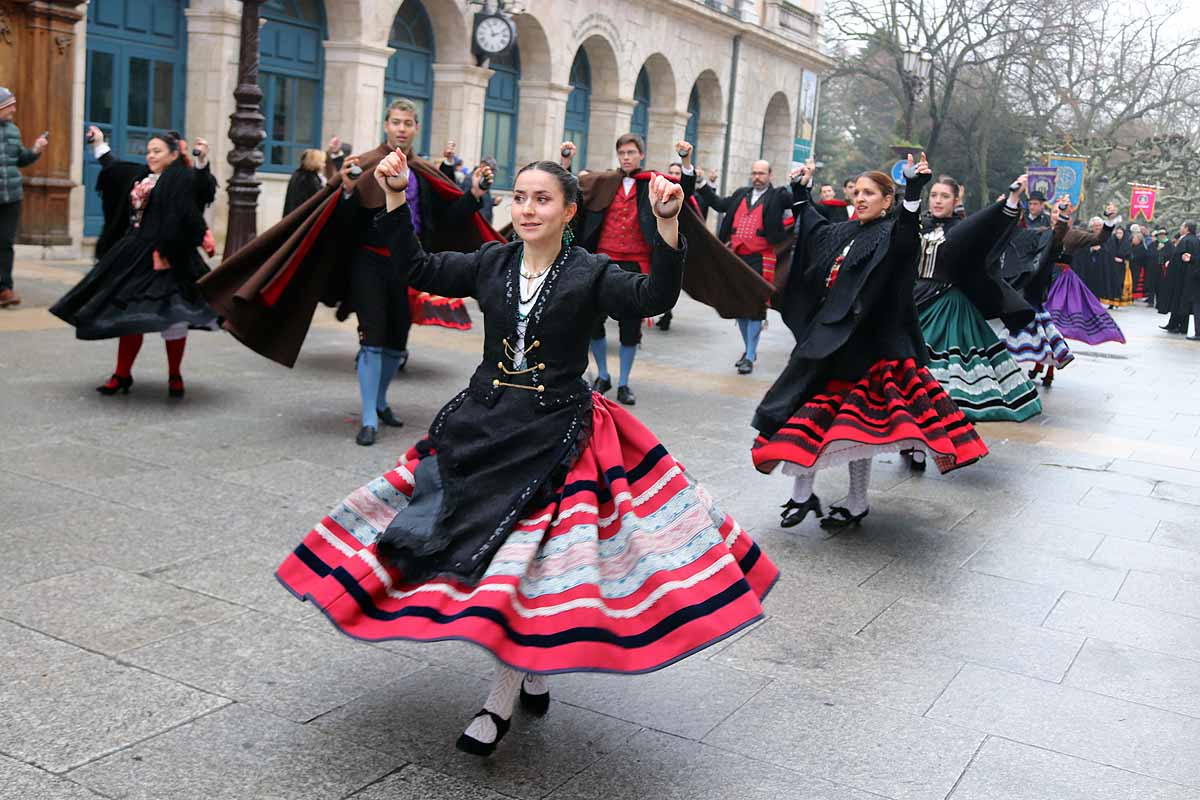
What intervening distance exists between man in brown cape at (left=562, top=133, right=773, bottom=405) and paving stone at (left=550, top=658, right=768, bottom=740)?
17.1 ft

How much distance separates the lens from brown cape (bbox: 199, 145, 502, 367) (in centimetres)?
768

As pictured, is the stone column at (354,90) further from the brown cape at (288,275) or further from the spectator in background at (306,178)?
the brown cape at (288,275)

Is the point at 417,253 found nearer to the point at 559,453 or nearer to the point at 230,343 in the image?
the point at 559,453

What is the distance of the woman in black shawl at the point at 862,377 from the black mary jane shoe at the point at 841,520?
0.02 metres

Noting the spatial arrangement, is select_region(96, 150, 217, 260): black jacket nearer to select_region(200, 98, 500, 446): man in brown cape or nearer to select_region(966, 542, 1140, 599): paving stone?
select_region(200, 98, 500, 446): man in brown cape

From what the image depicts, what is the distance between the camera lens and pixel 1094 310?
14.8 metres

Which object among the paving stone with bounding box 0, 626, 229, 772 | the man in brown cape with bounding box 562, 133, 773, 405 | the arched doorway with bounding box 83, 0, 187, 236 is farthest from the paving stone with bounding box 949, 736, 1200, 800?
the arched doorway with bounding box 83, 0, 187, 236

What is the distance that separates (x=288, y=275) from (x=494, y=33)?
1433 cm

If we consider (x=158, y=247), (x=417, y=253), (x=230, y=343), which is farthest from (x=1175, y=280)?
(x=417, y=253)

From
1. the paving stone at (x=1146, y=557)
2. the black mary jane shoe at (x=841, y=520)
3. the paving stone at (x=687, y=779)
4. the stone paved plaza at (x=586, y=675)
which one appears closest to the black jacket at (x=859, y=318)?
the black mary jane shoe at (x=841, y=520)

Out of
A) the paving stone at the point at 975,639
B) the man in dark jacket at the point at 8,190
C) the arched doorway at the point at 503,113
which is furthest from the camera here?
the arched doorway at the point at 503,113

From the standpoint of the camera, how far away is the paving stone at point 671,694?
4.10m

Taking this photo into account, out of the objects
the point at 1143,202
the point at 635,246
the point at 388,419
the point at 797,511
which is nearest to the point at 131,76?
the point at 635,246

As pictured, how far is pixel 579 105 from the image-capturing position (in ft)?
86.4
